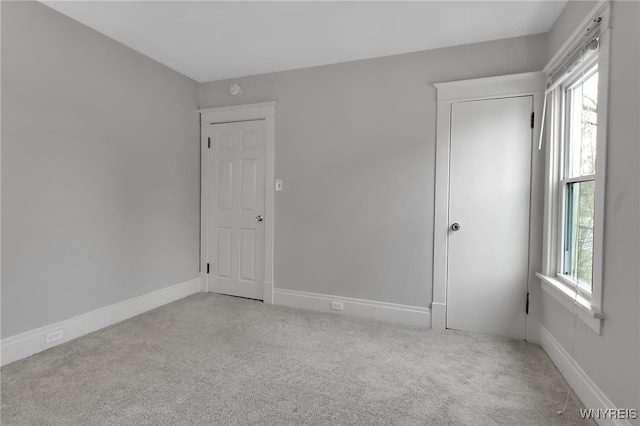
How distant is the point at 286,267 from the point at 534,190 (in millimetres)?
2373

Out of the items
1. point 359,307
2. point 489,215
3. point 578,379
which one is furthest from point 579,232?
point 359,307

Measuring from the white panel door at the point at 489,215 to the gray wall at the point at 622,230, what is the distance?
37.4 inches

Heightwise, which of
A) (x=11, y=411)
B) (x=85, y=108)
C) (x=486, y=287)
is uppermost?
(x=85, y=108)

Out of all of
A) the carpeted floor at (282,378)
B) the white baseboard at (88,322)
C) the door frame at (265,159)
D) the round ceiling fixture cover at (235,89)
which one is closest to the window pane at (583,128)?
the carpeted floor at (282,378)

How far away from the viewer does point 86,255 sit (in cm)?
257

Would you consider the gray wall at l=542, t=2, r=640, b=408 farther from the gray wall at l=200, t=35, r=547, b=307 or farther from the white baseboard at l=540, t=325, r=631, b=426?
the gray wall at l=200, t=35, r=547, b=307

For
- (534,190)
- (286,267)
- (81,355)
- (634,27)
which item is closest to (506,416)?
(534,190)

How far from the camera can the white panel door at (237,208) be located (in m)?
3.48

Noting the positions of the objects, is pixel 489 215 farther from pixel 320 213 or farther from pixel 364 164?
pixel 320 213

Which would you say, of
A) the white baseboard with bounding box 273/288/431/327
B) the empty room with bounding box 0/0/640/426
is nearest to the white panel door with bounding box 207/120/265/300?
the empty room with bounding box 0/0/640/426

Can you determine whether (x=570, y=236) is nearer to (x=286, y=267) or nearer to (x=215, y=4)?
(x=286, y=267)

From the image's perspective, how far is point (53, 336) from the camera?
2.33 m

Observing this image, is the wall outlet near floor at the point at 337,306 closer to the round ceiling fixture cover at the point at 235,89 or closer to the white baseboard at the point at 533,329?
the white baseboard at the point at 533,329

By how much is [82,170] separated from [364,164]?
2395 mm
